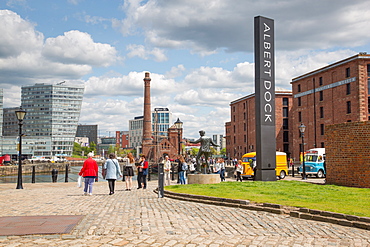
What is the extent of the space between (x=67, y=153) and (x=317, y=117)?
123m

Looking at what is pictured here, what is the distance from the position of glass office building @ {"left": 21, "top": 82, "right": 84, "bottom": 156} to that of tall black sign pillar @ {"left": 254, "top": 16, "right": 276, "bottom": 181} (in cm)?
14468

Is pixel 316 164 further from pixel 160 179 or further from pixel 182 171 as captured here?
pixel 160 179

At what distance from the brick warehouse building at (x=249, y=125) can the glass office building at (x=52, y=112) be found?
3306 inches

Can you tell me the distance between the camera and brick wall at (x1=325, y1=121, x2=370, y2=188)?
632 inches

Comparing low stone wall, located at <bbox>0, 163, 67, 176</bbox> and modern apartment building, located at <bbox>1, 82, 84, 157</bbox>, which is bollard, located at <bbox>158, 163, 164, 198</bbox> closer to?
low stone wall, located at <bbox>0, 163, 67, 176</bbox>

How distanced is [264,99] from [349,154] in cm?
537

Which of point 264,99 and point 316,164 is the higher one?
point 264,99

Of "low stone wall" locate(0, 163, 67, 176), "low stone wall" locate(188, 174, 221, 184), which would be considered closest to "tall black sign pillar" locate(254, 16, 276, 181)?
"low stone wall" locate(188, 174, 221, 184)

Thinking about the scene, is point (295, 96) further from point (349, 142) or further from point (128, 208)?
point (128, 208)

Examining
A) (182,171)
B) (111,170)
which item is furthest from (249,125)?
(111,170)

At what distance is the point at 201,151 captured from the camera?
18625 millimetres

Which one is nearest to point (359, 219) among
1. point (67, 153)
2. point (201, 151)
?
point (201, 151)

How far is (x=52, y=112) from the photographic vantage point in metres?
156

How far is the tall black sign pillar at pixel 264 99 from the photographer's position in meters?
20.2
